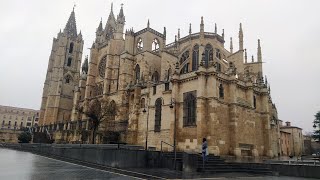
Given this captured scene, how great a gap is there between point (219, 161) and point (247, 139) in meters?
10.6

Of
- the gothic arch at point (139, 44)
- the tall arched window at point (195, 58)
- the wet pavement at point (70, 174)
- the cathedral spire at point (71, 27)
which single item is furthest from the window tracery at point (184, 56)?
the cathedral spire at point (71, 27)

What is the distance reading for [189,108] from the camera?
2708 cm

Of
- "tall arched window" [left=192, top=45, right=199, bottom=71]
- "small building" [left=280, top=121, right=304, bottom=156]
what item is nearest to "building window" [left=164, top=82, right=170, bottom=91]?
"tall arched window" [left=192, top=45, right=199, bottom=71]

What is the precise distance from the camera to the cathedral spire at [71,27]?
7032 cm

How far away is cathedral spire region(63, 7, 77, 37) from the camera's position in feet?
231

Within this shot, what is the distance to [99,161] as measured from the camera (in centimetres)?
1922

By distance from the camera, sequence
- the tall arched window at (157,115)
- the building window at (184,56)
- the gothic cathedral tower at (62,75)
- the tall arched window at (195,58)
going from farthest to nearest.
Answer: the gothic cathedral tower at (62,75) < the building window at (184,56) < the tall arched window at (195,58) < the tall arched window at (157,115)

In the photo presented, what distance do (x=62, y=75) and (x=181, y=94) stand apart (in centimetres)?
4475

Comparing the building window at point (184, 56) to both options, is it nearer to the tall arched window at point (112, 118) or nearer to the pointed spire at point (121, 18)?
the tall arched window at point (112, 118)

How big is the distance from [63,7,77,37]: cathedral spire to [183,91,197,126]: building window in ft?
172

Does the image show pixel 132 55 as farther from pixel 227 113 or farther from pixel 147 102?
pixel 227 113

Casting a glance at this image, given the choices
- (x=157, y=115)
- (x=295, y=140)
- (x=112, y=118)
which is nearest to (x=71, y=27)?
(x=112, y=118)

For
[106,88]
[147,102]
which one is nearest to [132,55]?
[106,88]

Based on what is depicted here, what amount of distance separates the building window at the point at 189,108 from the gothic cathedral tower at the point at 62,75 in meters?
39.6
